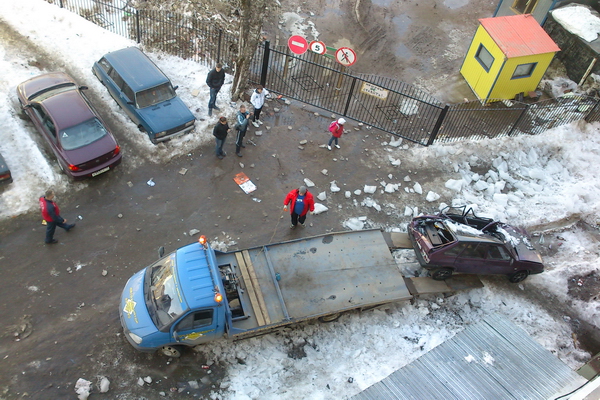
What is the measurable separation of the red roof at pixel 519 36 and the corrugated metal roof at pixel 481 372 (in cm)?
1216

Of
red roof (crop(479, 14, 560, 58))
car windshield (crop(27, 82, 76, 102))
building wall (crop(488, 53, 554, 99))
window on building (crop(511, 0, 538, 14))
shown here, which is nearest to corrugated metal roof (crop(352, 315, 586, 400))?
car windshield (crop(27, 82, 76, 102))

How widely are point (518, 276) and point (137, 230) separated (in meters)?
9.75

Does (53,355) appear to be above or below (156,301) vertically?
below

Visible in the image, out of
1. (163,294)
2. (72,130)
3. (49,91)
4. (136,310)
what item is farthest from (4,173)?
(163,294)

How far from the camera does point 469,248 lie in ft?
34.1

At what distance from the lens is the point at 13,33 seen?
15.6 metres

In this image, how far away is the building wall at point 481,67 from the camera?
16.6 meters

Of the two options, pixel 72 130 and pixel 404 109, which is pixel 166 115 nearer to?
pixel 72 130

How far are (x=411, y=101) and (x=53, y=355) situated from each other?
1368 centimetres

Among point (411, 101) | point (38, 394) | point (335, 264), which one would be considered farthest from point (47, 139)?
point (411, 101)


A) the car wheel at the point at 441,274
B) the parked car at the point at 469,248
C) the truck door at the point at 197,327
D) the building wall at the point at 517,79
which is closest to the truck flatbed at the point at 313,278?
the truck door at the point at 197,327

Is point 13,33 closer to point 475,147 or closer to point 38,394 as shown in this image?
point 38,394

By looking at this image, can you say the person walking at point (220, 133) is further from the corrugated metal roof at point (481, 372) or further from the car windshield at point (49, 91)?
the corrugated metal roof at point (481, 372)

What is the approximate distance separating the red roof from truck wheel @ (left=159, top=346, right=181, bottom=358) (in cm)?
1482
